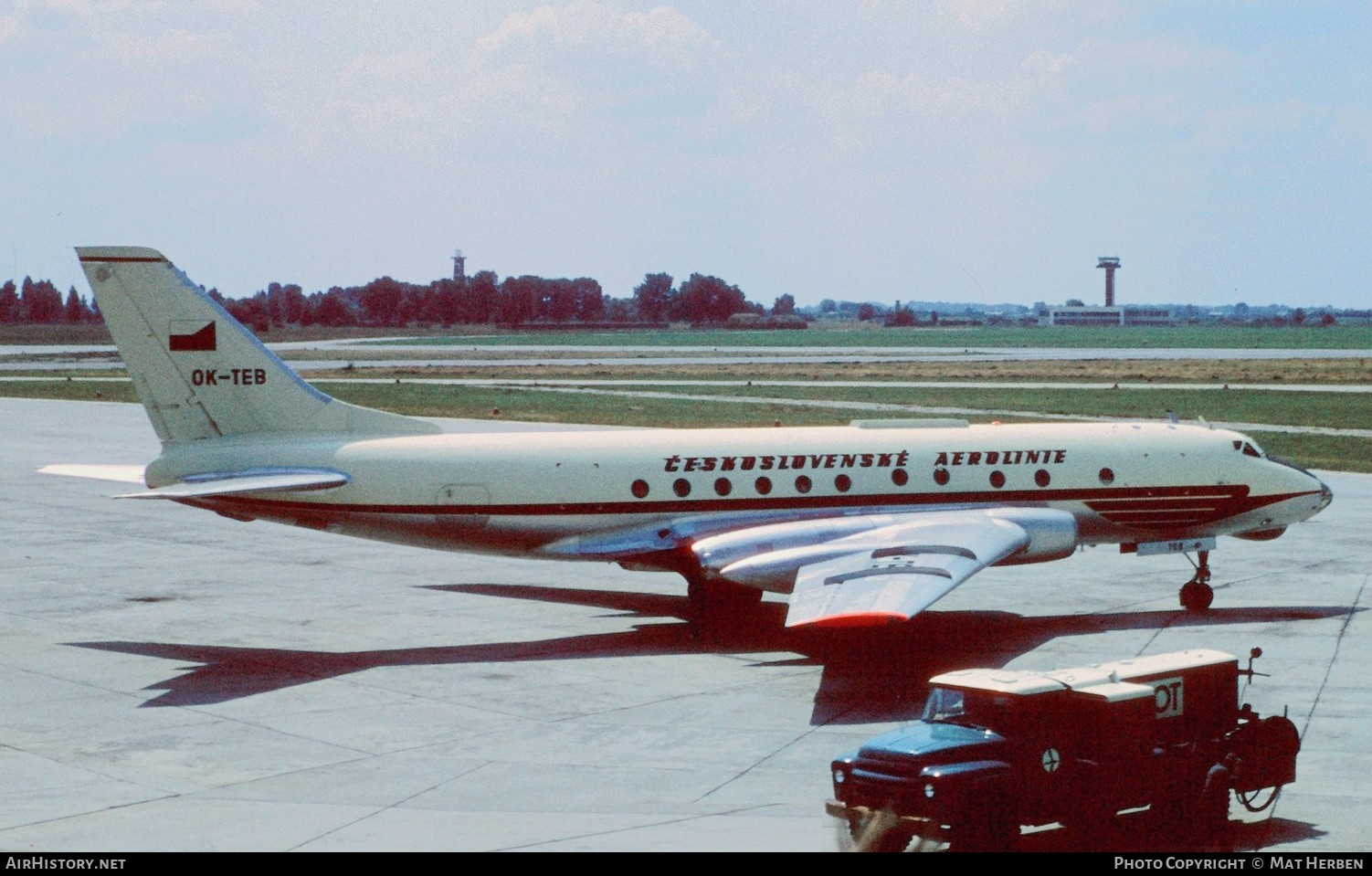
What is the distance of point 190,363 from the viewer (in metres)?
26.1

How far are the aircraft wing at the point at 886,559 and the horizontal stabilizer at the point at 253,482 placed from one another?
6045 millimetres

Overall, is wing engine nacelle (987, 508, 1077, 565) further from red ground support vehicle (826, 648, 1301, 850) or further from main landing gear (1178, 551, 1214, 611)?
red ground support vehicle (826, 648, 1301, 850)

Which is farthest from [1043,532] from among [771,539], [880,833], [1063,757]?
[880,833]

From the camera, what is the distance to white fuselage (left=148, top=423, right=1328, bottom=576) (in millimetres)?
25875

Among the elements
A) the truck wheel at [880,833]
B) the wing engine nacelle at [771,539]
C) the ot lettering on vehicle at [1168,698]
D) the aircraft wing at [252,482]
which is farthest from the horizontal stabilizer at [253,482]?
the ot lettering on vehicle at [1168,698]

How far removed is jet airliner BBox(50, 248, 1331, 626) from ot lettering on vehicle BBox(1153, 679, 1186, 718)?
9551 mm

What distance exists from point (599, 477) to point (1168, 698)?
1301 cm

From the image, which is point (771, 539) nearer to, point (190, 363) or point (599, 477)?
point (599, 477)

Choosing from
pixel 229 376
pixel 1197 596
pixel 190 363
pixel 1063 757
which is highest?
pixel 190 363

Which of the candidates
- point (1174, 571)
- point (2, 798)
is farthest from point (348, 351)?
point (2, 798)

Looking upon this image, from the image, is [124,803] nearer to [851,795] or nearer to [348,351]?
[851,795]

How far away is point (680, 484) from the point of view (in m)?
→ 26.6

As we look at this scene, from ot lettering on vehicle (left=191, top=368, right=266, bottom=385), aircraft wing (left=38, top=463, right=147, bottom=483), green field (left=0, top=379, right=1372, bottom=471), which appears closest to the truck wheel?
ot lettering on vehicle (left=191, top=368, right=266, bottom=385)

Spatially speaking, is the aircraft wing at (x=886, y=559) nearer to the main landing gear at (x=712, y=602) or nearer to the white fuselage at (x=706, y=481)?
the white fuselage at (x=706, y=481)
